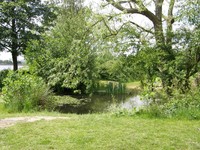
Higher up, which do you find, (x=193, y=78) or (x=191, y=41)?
(x=191, y=41)

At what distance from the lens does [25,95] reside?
7.81 meters

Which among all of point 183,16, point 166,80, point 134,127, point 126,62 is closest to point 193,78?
point 166,80

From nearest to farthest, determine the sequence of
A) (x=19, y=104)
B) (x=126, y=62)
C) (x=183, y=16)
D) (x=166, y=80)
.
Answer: (x=183, y=16)
(x=19, y=104)
(x=166, y=80)
(x=126, y=62)

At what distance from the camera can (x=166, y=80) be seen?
27.3 ft

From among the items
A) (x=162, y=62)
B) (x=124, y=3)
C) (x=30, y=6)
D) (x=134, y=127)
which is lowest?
(x=134, y=127)

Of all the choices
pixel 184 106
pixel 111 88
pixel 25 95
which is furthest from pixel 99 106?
pixel 184 106

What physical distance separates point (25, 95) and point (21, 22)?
34.0ft

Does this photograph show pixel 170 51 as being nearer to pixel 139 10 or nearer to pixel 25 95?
pixel 139 10

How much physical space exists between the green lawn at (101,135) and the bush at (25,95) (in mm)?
2824

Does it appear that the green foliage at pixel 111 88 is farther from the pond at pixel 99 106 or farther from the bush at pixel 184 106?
the bush at pixel 184 106

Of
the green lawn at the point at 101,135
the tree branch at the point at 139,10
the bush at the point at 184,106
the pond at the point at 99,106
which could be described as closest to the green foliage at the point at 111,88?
the pond at the point at 99,106

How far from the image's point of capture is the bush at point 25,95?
7621mm

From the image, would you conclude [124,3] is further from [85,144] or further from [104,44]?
[85,144]

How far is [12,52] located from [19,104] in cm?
1069
